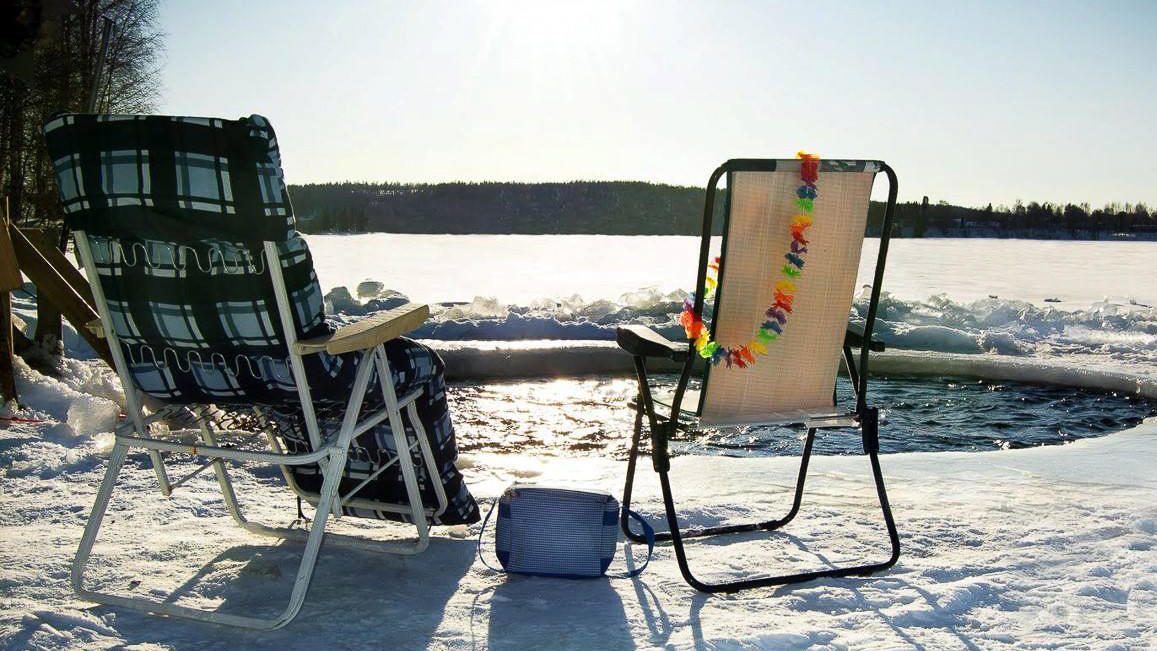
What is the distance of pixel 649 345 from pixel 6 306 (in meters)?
3.41

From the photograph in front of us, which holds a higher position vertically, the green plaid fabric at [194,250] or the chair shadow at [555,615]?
the green plaid fabric at [194,250]

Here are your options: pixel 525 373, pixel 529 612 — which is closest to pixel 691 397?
pixel 529 612

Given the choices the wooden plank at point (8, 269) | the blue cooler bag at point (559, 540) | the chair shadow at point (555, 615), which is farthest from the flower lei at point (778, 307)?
the wooden plank at point (8, 269)

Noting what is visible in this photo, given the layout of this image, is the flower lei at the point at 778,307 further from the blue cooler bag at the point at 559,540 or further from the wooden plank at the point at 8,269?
the wooden plank at the point at 8,269

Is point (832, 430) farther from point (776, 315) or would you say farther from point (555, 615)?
point (555, 615)

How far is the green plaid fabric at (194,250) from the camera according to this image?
74.2 inches

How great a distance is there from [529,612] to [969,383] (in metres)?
5.72

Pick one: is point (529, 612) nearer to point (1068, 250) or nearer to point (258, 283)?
point (258, 283)

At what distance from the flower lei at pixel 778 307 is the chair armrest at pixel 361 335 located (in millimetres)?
771

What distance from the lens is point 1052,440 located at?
16.3 ft

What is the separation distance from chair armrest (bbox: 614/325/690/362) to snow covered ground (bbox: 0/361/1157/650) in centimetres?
64

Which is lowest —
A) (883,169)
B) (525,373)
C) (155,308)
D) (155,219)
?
(525,373)

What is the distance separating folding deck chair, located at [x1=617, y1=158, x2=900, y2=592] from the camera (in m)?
2.32

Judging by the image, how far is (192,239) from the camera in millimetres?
1933
